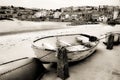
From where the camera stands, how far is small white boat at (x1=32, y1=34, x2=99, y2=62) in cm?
533

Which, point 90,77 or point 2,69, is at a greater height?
point 2,69

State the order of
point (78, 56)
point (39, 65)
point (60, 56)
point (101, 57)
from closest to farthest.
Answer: point (60, 56) < point (39, 65) < point (78, 56) < point (101, 57)

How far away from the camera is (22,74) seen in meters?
4.51

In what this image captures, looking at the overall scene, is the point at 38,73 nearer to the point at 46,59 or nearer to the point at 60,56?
the point at 46,59

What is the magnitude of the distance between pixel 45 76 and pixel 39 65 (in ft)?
1.83

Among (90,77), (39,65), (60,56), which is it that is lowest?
(90,77)

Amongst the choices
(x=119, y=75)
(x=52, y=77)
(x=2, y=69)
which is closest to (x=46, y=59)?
(x=52, y=77)

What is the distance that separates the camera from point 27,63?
5.09m

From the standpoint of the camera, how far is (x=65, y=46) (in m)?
5.40

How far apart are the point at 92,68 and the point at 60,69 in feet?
6.29

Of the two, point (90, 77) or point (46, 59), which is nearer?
point (90, 77)

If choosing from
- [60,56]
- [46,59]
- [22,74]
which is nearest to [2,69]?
[22,74]

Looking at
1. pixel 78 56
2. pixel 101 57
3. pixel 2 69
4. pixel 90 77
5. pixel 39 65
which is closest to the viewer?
pixel 2 69

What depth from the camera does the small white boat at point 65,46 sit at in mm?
5329
